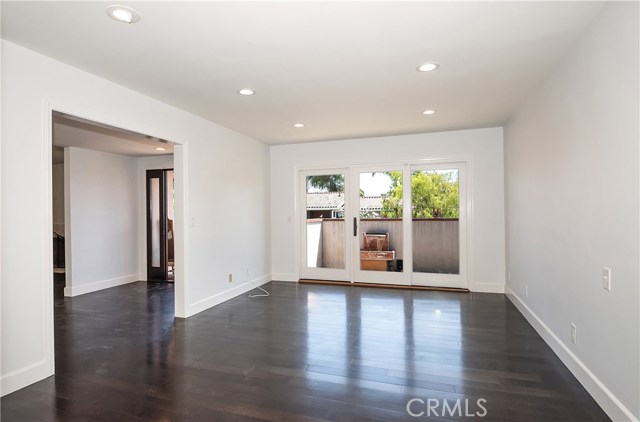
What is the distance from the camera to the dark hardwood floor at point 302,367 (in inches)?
88.7

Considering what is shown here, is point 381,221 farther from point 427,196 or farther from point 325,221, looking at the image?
point 325,221

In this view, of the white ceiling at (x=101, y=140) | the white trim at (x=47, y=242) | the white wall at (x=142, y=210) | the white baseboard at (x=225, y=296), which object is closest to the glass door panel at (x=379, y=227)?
the white baseboard at (x=225, y=296)

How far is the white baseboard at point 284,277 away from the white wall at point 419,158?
2 cm

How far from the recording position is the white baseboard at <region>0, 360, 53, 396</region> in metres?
2.43

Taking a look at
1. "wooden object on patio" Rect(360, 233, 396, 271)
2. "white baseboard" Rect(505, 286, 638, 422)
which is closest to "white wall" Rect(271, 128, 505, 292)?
"wooden object on patio" Rect(360, 233, 396, 271)

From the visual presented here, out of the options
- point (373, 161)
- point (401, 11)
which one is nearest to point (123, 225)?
point (373, 161)

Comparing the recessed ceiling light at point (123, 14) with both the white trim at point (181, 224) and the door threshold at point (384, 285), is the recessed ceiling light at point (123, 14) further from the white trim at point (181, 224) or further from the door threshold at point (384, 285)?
the door threshold at point (384, 285)

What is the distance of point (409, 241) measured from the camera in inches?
226

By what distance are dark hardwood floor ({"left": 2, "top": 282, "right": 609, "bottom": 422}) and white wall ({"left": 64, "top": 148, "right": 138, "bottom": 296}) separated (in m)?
1.36

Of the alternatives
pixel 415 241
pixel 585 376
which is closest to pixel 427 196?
pixel 415 241

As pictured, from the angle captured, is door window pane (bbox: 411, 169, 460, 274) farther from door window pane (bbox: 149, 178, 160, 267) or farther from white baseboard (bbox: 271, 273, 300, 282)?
door window pane (bbox: 149, 178, 160, 267)

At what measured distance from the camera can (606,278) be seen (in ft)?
7.03

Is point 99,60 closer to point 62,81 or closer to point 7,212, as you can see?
point 62,81

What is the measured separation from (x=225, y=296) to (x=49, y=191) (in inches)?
107
